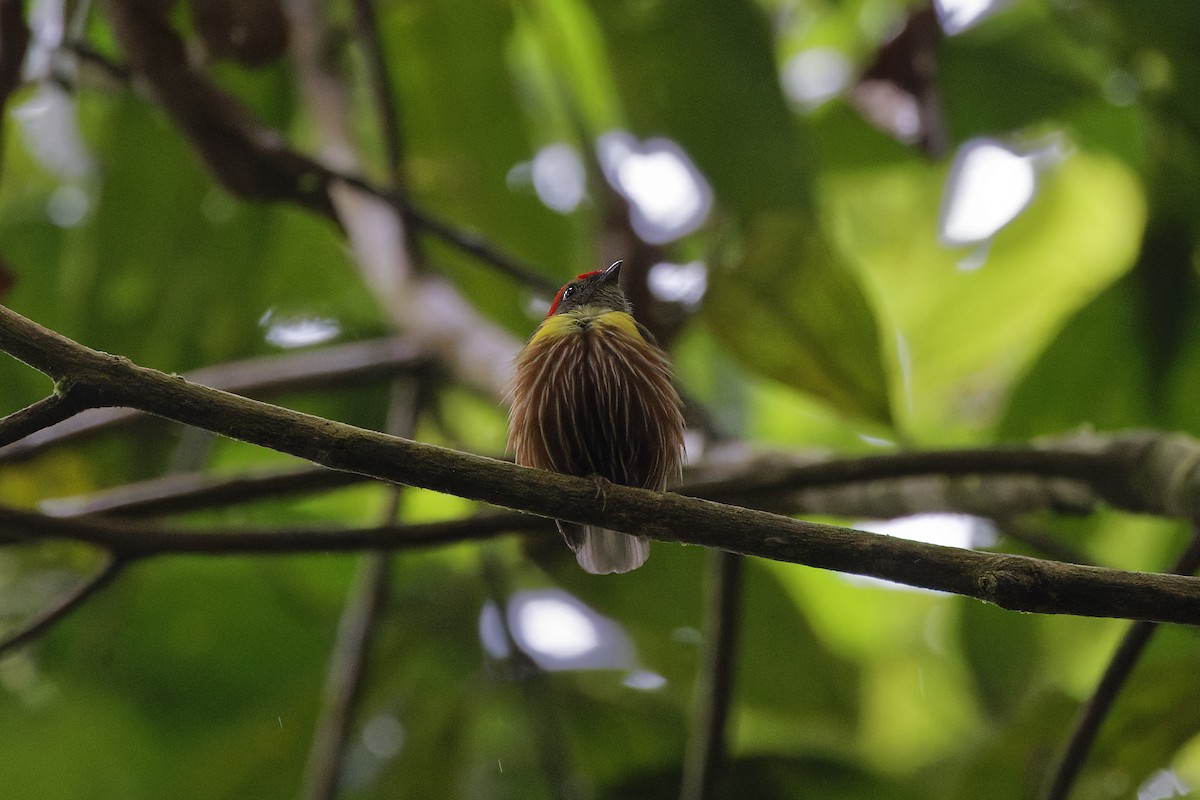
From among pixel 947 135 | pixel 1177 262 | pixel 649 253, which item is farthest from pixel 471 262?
pixel 1177 262

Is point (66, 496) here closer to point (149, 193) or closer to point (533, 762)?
point (149, 193)

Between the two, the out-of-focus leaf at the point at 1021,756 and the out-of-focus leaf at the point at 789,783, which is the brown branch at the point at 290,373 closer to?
the out-of-focus leaf at the point at 789,783

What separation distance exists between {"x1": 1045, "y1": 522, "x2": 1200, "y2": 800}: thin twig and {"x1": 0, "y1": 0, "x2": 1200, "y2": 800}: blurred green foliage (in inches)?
14.8

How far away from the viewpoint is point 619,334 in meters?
2.71

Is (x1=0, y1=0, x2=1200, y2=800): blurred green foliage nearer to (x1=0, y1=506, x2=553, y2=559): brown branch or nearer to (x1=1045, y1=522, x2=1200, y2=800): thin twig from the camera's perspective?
(x1=1045, y1=522, x2=1200, y2=800): thin twig

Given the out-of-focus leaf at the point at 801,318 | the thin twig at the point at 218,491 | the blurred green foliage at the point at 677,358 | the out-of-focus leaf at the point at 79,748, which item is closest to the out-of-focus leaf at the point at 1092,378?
the blurred green foliage at the point at 677,358

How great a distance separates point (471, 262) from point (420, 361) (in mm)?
422

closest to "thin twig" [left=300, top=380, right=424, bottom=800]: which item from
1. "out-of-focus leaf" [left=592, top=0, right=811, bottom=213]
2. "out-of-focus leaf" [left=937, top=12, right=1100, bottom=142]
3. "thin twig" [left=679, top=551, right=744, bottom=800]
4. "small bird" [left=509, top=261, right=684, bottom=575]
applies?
"small bird" [left=509, top=261, right=684, bottom=575]

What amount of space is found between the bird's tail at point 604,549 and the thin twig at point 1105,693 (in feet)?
3.01

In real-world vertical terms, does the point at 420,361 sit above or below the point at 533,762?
above

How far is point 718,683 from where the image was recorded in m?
2.68

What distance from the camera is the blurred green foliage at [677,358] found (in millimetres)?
3086

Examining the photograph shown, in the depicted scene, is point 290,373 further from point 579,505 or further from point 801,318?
point 579,505

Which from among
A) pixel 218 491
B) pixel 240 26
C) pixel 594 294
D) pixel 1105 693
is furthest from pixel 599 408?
pixel 240 26
